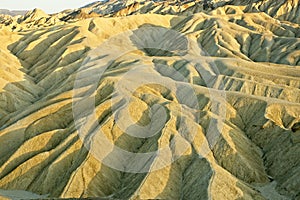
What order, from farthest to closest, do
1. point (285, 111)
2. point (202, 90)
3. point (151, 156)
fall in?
point (202, 90) < point (285, 111) < point (151, 156)

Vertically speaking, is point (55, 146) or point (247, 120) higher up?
point (55, 146)

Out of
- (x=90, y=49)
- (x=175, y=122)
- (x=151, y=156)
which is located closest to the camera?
(x=151, y=156)

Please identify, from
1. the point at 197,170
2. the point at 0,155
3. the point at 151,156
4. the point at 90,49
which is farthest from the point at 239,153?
the point at 90,49

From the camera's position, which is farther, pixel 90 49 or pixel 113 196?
pixel 90 49

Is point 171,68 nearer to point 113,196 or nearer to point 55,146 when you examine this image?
point 55,146

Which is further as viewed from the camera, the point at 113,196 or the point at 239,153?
the point at 239,153

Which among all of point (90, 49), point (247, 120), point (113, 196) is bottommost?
point (90, 49)

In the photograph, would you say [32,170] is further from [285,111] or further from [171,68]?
[171,68]

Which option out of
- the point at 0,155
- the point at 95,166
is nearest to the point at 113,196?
the point at 95,166

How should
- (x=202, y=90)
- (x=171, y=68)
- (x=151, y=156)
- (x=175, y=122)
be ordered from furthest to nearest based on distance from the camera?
1. (x=171, y=68)
2. (x=202, y=90)
3. (x=175, y=122)
4. (x=151, y=156)
